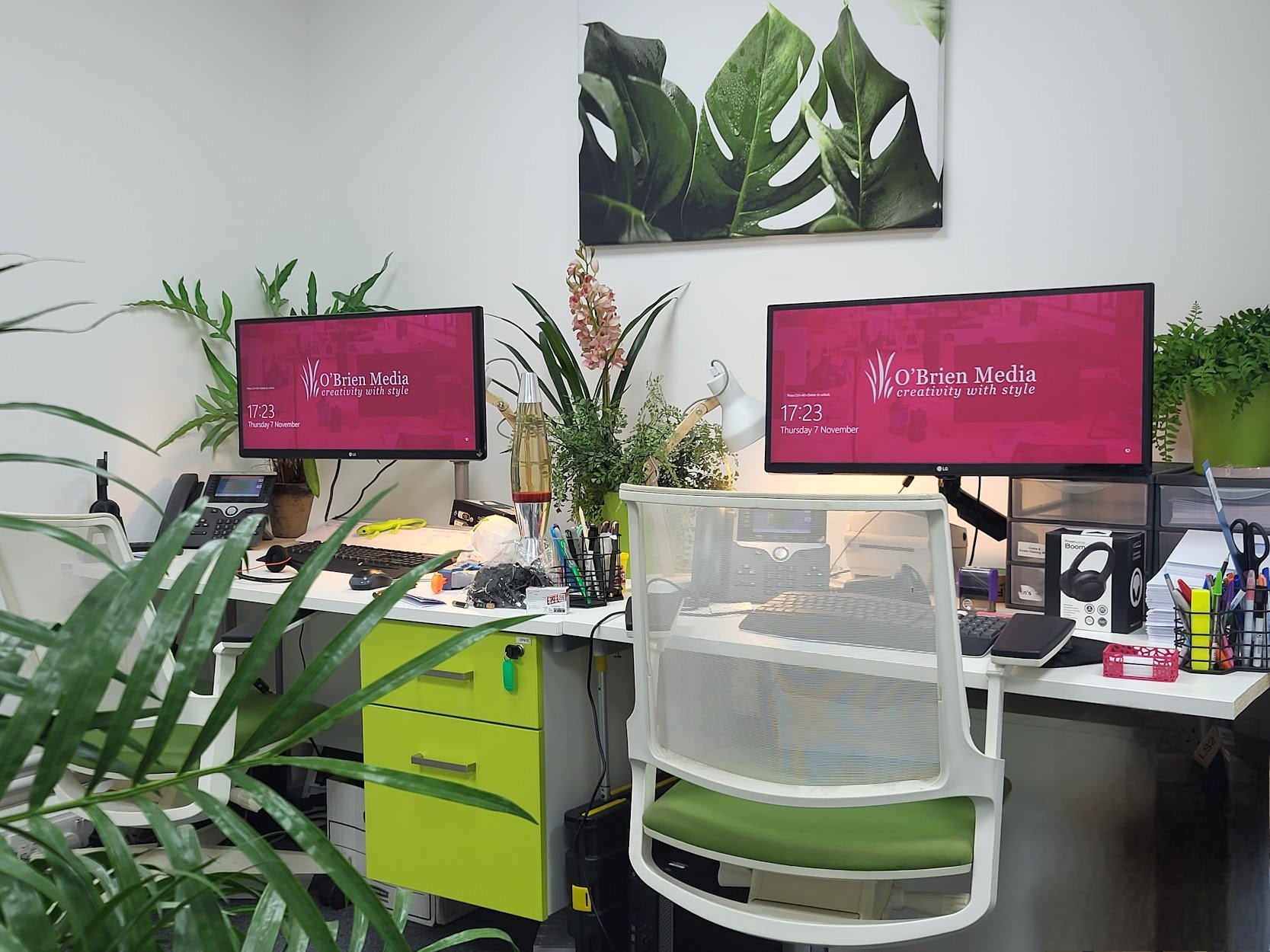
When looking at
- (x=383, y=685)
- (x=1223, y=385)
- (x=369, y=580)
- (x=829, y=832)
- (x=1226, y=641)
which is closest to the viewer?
(x=383, y=685)

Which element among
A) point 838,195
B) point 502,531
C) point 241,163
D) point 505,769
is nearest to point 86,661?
point 505,769

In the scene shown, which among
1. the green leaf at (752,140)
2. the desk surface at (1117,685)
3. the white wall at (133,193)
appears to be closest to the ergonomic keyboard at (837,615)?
the desk surface at (1117,685)

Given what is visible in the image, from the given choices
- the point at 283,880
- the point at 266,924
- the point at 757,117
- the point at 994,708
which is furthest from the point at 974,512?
the point at 283,880

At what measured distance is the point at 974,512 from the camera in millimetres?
2264

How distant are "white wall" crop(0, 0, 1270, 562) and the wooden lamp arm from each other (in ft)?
0.98

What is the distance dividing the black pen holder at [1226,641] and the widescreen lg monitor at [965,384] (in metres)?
0.39

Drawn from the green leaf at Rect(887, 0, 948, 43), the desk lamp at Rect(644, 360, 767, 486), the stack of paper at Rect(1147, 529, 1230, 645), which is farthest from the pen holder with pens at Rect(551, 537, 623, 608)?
the green leaf at Rect(887, 0, 948, 43)

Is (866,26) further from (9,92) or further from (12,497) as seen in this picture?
(12,497)

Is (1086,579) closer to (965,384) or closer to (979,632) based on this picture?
(979,632)

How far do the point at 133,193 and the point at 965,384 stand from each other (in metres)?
2.16

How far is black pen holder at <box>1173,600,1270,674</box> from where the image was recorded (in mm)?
1656

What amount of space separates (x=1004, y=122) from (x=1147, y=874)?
154cm

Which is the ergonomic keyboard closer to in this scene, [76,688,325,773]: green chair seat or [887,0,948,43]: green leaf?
[76,688,325,773]: green chair seat

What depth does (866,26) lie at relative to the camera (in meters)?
2.53
